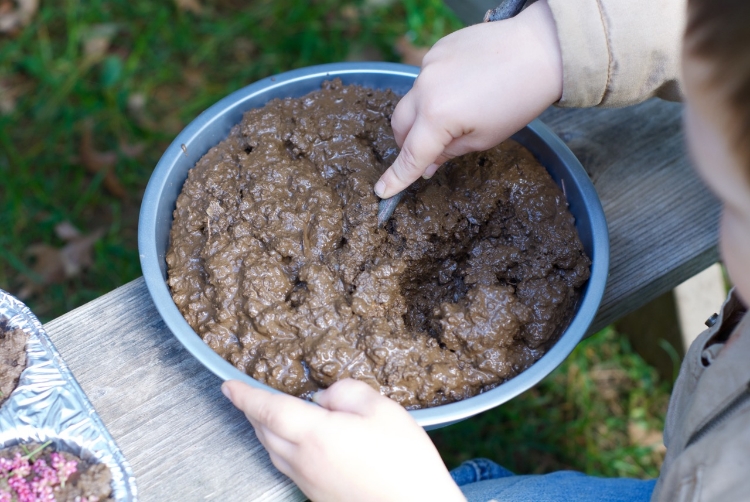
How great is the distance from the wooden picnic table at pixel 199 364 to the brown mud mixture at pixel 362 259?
0.13m

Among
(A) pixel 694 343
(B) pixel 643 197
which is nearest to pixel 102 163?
(B) pixel 643 197

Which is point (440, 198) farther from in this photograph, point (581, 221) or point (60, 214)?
point (60, 214)

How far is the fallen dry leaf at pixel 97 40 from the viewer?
128 inches

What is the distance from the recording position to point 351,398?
1.22 metres

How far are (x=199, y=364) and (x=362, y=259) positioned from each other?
0.41 metres

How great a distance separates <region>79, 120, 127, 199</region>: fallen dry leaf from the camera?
9.73 ft

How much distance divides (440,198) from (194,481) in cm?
81

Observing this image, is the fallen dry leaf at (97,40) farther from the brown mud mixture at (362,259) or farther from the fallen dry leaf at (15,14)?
the brown mud mixture at (362,259)

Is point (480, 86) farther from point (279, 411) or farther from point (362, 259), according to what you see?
point (279, 411)

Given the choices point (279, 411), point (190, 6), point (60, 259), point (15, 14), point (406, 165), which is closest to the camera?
point (279, 411)

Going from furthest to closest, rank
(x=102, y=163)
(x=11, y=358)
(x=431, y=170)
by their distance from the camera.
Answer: (x=102, y=163), (x=431, y=170), (x=11, y=358)

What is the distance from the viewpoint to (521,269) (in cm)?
149

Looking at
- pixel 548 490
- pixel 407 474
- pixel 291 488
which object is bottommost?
pixel 548 490

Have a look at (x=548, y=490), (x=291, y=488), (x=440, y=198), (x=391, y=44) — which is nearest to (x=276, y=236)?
(x=440, y=198)
